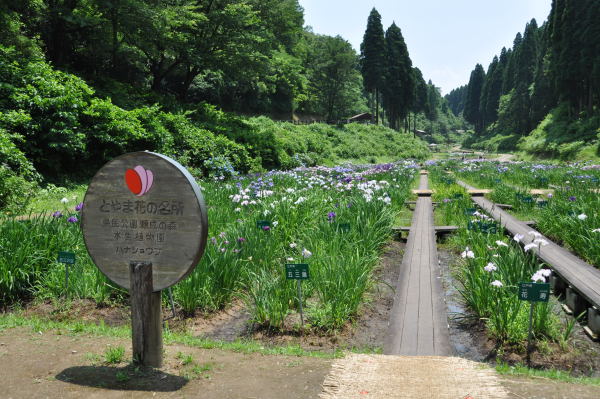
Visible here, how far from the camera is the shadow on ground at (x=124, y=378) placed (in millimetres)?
2510

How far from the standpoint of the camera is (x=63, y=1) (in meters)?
13.6

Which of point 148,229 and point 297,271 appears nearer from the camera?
point 148,229

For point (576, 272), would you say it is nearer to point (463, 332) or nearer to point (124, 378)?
point (463, 332)

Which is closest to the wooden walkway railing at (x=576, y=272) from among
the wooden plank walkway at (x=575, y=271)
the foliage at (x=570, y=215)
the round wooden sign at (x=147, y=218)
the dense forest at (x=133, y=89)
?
the wooden plank walkway at (x=575, y=271)

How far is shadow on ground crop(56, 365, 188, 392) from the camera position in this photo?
8.23 feet

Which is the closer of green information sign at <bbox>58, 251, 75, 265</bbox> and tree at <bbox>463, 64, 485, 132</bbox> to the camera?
green information sign at <bbox>58, 251, 75, 265</bbox>

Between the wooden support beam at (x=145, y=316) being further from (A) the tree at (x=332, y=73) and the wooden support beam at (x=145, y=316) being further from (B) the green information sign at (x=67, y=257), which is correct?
(A) the tree at (x=332, y=73)

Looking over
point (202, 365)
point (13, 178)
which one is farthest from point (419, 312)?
point (13, 178)

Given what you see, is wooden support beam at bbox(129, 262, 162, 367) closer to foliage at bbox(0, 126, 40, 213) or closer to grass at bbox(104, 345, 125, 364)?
grass at bbox(104, 345, 125, 364)

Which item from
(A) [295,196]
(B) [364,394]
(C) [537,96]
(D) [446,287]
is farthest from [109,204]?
(C) [537,96]

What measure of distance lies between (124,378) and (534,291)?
111 inches

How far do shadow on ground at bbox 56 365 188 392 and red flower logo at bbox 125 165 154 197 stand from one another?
45.3 inches

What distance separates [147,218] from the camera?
270 cm

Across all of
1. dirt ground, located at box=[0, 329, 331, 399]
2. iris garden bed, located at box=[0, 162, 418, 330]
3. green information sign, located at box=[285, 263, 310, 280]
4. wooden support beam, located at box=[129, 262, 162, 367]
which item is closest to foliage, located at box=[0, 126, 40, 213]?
iris garden bed, located at box=[0, 162, 418, 330]
